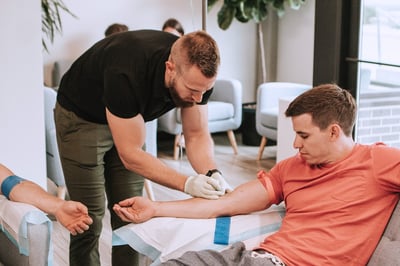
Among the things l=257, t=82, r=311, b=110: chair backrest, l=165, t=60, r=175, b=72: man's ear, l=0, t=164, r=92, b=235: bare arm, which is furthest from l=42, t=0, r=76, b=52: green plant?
l=165, t=60, r=175, b=72: man's ear

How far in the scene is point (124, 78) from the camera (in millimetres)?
1998

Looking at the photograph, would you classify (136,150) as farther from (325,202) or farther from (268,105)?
(268,105)

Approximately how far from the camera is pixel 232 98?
5113 mm

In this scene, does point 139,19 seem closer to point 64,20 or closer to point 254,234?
A: point 64,20

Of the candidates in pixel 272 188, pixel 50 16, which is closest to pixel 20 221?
pixel 272 188

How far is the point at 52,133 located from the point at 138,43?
69.9 inches

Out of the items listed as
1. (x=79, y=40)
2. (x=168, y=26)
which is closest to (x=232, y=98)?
(x=168, y=26)

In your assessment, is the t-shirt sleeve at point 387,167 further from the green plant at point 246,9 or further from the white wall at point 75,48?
the green plant at point 246,9

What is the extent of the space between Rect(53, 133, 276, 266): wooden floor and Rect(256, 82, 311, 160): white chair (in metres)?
0.16

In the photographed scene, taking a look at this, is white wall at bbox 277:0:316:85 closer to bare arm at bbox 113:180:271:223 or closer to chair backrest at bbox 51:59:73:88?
chair backrest at bbox 51:59:73:88

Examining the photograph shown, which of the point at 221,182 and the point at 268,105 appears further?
the point at 268,105

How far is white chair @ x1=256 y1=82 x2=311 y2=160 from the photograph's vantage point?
481 centimetres

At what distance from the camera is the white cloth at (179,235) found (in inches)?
76.9

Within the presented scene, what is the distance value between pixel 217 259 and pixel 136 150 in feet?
1.39
